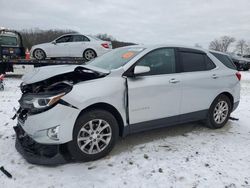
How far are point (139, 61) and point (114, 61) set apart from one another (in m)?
0.52

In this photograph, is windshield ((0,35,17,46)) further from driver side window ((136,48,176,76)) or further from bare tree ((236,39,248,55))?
bare tree ((236,39,248,55))

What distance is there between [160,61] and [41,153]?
2449mm

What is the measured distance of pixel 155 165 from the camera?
11.5ft

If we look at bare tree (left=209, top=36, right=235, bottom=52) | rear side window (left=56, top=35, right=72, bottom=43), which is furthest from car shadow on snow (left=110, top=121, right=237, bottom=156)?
bare tree (left=209, top=36, right=235, bottom=52)

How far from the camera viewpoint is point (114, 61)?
14.0ft

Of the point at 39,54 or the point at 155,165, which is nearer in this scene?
the point at 155,165

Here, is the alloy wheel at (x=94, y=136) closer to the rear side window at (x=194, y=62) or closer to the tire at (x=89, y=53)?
the rear side window at (x=194, y=62)

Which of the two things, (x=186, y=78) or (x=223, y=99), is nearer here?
(x=186, y=78)

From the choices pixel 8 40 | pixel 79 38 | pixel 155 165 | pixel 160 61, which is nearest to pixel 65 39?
pixel 79 38

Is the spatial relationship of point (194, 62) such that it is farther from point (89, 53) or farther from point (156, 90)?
point (89, 53)

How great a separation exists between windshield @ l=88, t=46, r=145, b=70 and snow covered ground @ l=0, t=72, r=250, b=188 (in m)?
1.39

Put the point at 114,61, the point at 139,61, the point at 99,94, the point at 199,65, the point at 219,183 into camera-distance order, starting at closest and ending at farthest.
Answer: the point at 219,183
the point at 99,94
the point at 139,61
the point at 114,61
the point at 199,65

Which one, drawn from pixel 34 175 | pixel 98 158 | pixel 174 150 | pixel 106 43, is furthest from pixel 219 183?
pixel 106 43

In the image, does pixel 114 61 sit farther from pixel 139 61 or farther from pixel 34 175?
pixel 34 175
